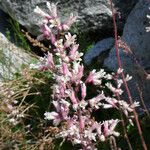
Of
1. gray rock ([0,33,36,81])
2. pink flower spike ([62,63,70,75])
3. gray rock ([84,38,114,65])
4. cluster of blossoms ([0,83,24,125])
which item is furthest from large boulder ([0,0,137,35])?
pink flower spike ([62,63,70,75])

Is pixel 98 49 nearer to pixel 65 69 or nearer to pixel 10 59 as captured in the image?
pixel 10 59

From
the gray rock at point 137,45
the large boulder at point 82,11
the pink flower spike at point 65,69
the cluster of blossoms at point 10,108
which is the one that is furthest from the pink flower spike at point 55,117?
the large boulder at point 82,11

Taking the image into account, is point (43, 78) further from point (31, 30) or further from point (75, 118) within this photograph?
point (75, 118)

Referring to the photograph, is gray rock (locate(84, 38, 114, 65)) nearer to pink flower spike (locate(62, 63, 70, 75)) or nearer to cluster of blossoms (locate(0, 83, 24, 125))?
cluster of blossoms (locate(0, 83, 24, 125))

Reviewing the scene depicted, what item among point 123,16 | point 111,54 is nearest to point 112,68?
point 111,54

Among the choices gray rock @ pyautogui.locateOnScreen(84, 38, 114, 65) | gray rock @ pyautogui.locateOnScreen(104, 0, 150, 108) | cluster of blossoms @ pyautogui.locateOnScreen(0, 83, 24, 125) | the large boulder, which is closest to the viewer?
cluster of blossoms @ pyautogui.locateOnScreen(0, 83, 24, 125)
